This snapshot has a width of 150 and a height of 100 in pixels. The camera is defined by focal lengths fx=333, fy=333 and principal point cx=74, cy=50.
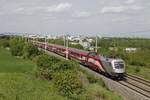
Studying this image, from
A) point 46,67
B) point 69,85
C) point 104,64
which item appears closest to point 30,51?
point 104,64

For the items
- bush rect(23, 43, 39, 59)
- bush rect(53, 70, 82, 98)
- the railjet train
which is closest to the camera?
bush rect(53, 70, 82, 98)

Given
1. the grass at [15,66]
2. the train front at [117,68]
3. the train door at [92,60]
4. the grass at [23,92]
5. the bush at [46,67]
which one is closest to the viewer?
the grass at [23,92]

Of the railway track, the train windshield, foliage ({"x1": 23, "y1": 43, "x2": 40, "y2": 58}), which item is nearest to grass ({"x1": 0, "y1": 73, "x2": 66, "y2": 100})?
the railway track

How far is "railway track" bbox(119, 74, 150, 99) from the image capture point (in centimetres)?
3295

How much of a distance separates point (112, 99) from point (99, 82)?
8621 millimetres

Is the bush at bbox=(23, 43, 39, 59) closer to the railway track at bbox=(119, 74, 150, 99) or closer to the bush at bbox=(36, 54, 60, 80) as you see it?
the railway track at bbox=(119, 74, 150, 99)

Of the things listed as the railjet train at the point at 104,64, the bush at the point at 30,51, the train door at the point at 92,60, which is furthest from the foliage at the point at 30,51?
the train door at the point at 92,60

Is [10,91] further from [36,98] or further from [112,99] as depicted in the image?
[112,99]

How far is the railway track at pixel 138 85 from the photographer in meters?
33.0

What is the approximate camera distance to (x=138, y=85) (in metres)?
37.2

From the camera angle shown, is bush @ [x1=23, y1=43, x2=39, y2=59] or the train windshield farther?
bush @ [x1=23, y1=43, x2=39, y2=59]

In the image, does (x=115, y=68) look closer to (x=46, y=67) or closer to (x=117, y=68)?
(x=117, y=68)

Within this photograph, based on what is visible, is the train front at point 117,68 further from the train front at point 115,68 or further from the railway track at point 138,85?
the railway track at point 138,85

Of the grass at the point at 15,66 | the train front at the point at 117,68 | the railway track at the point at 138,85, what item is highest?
the train front at the point at 117,68
